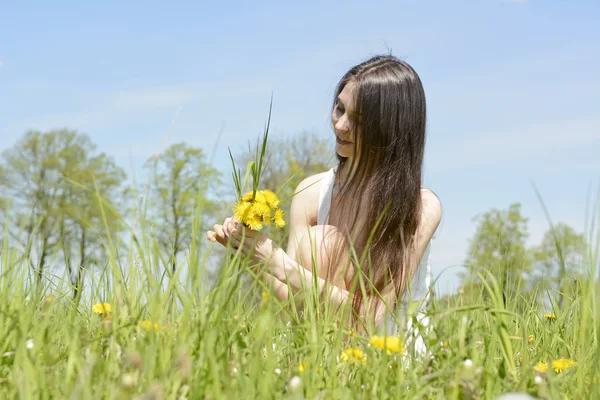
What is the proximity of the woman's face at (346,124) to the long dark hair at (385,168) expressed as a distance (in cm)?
3

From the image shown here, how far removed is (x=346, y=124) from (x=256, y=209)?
1.20 metres

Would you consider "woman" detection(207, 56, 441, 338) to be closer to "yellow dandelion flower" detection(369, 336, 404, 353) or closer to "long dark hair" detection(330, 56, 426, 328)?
"long dark hair" detection(330, 56, 426, 328)

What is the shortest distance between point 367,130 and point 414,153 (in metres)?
0.31

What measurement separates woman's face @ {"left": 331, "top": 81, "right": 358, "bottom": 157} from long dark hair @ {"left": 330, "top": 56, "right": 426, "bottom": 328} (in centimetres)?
3

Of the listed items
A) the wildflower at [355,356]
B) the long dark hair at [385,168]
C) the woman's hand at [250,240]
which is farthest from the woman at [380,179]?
the wildflower at [355,356]

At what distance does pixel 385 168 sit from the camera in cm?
345

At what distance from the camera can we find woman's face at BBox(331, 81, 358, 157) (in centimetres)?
350

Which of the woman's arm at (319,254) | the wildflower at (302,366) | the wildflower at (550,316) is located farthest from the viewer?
the wildflower at (550,316)

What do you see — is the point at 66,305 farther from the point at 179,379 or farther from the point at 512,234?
the point at 512,234

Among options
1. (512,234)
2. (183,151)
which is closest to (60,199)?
(183,151)

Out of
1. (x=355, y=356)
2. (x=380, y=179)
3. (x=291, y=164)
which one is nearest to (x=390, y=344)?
(x=355, y=356)

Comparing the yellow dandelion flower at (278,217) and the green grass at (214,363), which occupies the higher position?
the yellow dandelion flower at (278,217)

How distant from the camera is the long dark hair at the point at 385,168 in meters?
3.37

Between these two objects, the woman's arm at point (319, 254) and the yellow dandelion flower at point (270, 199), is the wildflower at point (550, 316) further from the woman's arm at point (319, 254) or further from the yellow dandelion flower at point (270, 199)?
the yellow dandelion flower at point (270, 199)
